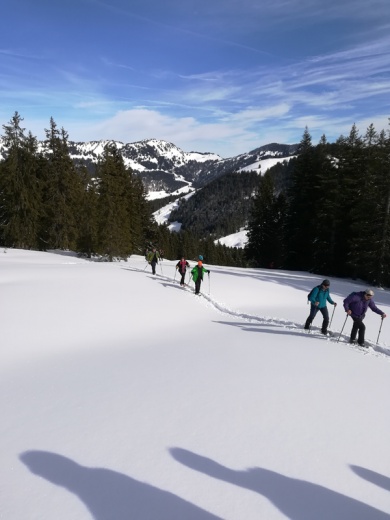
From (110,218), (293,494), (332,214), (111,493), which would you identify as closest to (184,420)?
(111,493)

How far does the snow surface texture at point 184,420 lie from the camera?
4.34 metres

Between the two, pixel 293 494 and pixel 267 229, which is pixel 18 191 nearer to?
pixel 267 229

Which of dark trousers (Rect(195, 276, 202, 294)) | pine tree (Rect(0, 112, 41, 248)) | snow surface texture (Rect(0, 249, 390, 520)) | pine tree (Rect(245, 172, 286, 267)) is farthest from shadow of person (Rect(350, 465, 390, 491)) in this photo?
pine tree (Rect(245, 172, 286, 267))

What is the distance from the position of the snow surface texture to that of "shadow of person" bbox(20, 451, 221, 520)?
16 millimetres

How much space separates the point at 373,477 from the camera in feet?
15.5

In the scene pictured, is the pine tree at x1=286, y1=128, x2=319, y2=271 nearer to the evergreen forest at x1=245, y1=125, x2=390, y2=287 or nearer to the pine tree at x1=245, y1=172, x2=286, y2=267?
the evergreen forest at x1=245, y1=125, x2=390, y2=287

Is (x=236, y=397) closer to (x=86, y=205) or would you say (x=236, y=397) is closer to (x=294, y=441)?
(x=294, y=441)

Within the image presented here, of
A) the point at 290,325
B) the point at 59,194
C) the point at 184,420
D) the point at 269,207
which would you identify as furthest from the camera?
the point at 269,207

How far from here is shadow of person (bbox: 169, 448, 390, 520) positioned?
13.5 ft

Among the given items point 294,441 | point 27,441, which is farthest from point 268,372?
point 27,441

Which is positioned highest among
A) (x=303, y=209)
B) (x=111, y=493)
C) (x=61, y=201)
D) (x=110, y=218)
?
(x=303, y=209)

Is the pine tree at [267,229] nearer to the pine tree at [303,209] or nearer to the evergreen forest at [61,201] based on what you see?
the pine tree at [303,209]

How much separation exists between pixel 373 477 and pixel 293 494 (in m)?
1.21

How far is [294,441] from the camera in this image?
5.50 metres
